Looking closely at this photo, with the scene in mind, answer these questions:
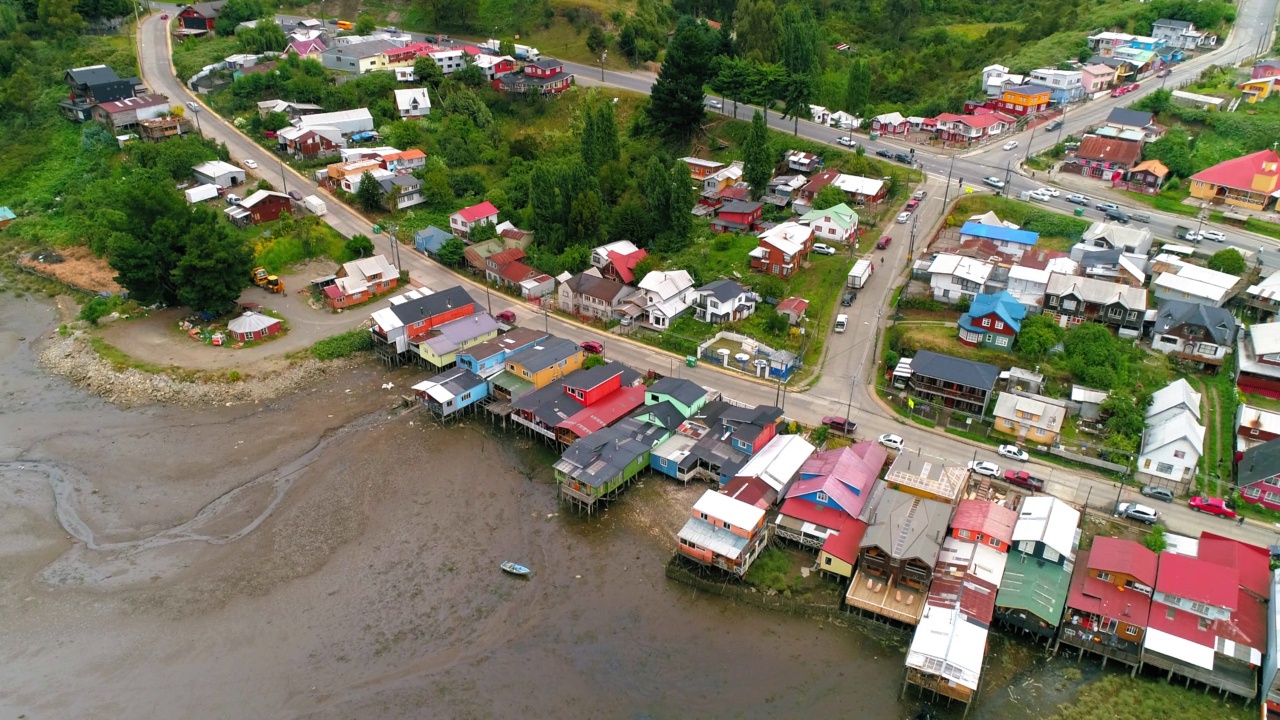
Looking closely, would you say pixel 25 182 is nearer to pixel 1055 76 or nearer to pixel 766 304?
pixel 766 304

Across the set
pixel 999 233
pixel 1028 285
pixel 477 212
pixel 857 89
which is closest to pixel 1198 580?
pixel 1028 285

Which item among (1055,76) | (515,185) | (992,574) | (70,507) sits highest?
(1055,76)

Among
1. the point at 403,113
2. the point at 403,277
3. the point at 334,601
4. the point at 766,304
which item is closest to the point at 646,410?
the point at 766,304

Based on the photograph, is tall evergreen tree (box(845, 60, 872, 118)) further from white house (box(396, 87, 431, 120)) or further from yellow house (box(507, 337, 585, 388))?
yellow house (box(507, 337, 585, 388))

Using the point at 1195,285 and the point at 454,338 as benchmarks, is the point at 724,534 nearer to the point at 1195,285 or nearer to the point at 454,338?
the point at 454,338

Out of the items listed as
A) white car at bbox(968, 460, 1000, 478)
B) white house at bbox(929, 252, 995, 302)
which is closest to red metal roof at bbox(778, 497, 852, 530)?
white car at bbox(968, 460, 1000, 478)

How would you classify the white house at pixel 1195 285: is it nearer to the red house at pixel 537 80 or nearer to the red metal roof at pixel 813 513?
the red metal roof at pixel 813 513
